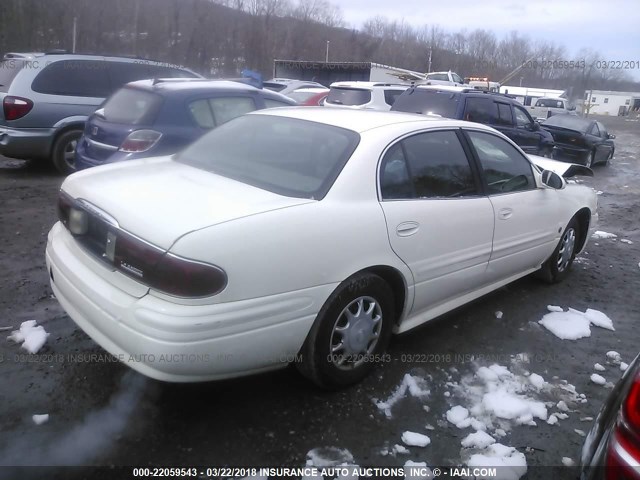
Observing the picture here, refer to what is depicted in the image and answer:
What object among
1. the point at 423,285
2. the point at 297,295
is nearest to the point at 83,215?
the point at 297,295

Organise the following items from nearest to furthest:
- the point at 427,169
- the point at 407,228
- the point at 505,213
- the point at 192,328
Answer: the point at 192,328
the point at 407,228
the point at 427,169
the point at 505,213

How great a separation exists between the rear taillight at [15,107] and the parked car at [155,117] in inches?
66.7

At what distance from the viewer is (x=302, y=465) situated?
2.42m

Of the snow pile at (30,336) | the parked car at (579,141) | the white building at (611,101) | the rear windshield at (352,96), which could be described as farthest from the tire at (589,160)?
the white building at (611,101)

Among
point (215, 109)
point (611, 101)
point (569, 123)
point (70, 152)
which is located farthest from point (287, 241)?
point (611, 101)

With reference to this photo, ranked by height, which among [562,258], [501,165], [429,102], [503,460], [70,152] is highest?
[429,102]

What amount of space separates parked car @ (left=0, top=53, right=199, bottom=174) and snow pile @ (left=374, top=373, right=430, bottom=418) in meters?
6.60

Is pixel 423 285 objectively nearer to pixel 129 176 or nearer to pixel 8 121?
pixel 129 176

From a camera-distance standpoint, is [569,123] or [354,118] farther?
[569,123]

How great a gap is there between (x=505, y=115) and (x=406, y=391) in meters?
8.66

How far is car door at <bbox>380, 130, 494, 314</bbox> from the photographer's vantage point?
301 centimetres

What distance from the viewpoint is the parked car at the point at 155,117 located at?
5602 millimetres

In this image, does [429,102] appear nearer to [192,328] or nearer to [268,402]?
[268,402]

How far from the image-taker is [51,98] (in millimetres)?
7469
